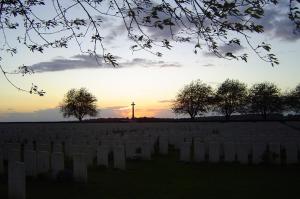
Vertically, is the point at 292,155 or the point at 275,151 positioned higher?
the point at 275,151

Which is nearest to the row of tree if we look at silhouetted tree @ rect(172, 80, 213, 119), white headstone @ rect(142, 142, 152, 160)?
silhouetted tree @ rect(172, 80, 213, 119)

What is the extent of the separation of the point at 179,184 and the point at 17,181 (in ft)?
13.7

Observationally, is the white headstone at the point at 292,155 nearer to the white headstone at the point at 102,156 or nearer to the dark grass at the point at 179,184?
the dark grass at the point at 179,184

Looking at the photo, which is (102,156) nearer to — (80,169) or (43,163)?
(43,163)

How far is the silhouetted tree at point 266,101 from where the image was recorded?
7356 cm

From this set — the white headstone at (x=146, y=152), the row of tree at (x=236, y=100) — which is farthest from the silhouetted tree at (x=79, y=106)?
the white headstone at (x=146, y=152)

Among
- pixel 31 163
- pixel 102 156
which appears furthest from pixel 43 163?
pixel 102 156

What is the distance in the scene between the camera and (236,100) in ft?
250

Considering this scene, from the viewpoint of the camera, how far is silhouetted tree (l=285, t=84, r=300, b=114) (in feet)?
244

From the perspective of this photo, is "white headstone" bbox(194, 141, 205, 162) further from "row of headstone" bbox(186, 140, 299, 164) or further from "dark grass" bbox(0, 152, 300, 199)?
"dark grass" bbox(0, 152, 300, 199)

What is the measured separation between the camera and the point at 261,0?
18.9 feet

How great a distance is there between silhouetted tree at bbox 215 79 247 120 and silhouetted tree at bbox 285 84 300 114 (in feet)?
21.5

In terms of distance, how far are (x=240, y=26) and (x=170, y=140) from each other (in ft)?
59.3

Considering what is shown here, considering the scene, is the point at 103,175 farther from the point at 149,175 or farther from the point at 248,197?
the point at 248,197
